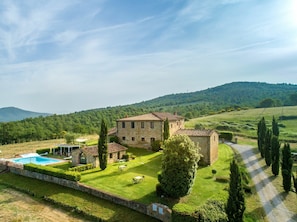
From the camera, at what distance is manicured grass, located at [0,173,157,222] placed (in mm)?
18250

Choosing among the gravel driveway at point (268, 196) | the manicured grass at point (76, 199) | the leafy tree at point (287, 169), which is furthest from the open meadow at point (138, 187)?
the leafy tree at point (287, 169)

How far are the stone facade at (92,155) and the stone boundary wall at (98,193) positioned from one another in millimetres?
4865

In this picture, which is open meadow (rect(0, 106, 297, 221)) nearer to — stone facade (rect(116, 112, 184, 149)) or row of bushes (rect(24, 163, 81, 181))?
row of bushes (rect(24, 163, 81, 181))

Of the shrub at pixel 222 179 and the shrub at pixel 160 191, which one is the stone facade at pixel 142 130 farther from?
the shrub at pixel 160 191

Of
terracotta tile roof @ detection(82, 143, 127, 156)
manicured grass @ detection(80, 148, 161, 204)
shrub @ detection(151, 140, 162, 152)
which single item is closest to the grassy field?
shrub @ detection(151, 140, 162, 152)

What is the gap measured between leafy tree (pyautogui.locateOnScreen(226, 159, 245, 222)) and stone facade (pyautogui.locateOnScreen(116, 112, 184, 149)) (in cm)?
2288

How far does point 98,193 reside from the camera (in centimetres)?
2117

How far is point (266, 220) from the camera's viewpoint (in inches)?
675

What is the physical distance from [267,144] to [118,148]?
19853mm

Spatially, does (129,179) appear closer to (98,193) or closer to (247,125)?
(98,193)

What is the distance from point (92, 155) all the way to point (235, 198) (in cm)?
1869

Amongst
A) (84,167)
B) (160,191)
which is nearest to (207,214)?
(160,191)

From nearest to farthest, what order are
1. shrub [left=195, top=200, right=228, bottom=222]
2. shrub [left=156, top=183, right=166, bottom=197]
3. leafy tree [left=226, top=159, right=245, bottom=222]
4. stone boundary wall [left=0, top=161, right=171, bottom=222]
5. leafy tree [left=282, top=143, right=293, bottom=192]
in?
1. leafy tree [left=226, top=159, right=245, bottom=222]
2. shrub [left=195, top=200, right=228, bottom=222]
3. stone boundary wall [left=0, top=161, right=171, bottom=222]
4. shrub [left=156, top=183, right=166, bottom=197]
5. leafy tree [left=282, top=143, right=293, bottom=192]

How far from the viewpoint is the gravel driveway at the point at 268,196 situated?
17.7 metres
